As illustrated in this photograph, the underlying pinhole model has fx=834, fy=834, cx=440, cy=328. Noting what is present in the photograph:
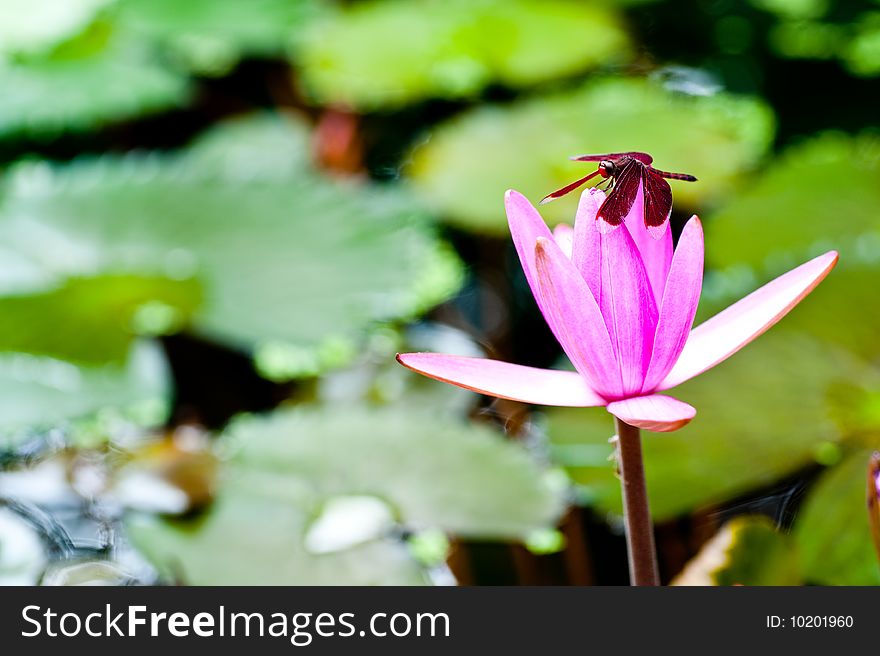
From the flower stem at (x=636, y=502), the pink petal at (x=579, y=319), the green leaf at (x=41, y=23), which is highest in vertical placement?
the green leaf at (x=41, y=23)

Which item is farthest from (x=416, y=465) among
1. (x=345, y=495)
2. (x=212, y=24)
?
(x=212, y=24)

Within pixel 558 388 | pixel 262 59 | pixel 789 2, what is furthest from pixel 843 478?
pixel 262 59

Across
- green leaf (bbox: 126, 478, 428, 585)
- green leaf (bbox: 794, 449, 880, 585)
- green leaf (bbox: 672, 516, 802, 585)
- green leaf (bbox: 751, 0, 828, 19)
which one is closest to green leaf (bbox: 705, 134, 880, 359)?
green leaf (bbox: 794, 449, 880, 585)

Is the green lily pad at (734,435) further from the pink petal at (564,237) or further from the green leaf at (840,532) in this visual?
the pink petal at (564,237)

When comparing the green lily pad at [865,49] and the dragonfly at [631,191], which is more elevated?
the green lily pad at [865,49]

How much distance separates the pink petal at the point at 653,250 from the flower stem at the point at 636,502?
0.06 m

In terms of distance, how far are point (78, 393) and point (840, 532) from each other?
68 cm

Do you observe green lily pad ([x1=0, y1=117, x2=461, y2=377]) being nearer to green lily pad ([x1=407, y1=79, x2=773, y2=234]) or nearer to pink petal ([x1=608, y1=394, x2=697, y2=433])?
green lily pad ([x1=407, y1=79, x2=773, y2=234])

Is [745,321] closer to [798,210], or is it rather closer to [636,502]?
[636,502]

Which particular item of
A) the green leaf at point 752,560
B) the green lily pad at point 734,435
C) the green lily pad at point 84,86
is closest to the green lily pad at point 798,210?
the green lily pad at point 734,435

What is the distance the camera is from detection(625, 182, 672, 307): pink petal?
1.11 ft

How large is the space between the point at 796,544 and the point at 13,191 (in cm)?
107

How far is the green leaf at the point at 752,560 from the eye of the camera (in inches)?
19.9

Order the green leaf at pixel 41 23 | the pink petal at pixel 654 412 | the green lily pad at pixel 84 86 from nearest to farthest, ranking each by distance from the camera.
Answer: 1. the pink petal at pixel 654 412
2. the green lily pad at pixel 84 86
3. the green leaf at pixel 41 23
